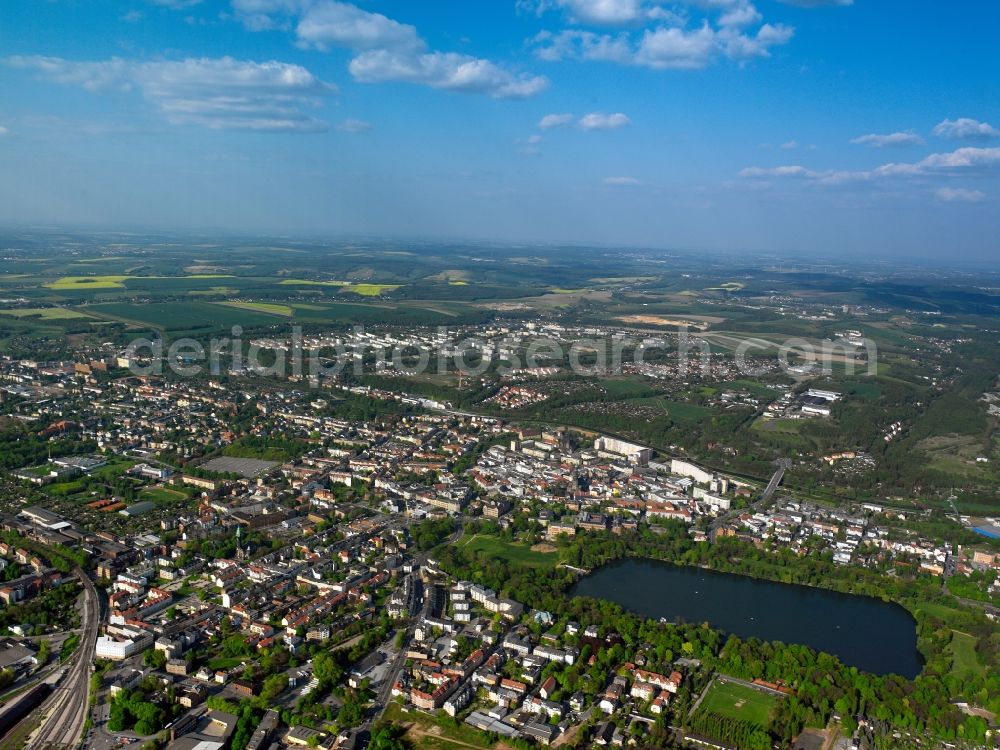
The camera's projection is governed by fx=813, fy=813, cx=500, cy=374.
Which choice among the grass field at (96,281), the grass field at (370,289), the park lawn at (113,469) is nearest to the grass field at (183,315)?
the grass field at (96,281)

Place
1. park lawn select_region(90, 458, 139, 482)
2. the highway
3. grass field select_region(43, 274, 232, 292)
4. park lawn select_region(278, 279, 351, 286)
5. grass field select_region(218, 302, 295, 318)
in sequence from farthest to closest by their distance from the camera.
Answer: park lawn select_region(278, 279, 351, 286) < grass field select_region(43, 274, 232, 292) < grass field select_region(218, 302, 295, 318) < park lawn select_region(90, 458, 139, 482) < the highway

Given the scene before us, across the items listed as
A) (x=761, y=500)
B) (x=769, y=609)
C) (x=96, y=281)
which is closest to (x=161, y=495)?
(x=769, y=609)

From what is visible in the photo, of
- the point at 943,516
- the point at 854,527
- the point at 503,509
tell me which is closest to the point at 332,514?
the point at 503,509

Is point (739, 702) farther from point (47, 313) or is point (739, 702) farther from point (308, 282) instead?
point (308, 282)

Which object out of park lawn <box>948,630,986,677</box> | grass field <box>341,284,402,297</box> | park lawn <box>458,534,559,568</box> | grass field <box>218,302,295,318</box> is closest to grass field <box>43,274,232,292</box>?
grass field <box>218,302,295,318</box>

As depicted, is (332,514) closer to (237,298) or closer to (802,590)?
(802,590)

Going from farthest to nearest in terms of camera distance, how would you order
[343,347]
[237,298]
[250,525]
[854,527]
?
[237,298], [343,347], [854,527], [250,525]

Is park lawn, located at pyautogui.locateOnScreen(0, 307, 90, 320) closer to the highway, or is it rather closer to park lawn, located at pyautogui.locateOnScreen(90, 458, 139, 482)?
park lawn, located at pyautogui.locateOnScreen(90, 458, 139, 482)
